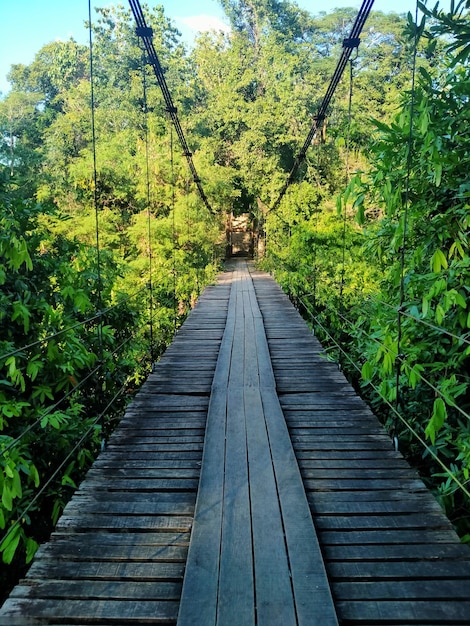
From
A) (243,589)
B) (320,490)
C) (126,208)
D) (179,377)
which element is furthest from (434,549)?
(126,208)

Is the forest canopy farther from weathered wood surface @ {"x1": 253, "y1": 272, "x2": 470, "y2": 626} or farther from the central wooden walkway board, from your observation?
the central wooden walkway board

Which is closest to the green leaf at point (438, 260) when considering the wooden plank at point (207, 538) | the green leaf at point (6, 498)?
the wooden plank at point (207, 538)

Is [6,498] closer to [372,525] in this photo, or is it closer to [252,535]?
[252,535]

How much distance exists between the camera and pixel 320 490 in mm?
1554

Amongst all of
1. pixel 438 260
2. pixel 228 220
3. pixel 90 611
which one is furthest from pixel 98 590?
pixel 228 220

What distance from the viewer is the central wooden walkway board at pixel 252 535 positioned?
1012mm

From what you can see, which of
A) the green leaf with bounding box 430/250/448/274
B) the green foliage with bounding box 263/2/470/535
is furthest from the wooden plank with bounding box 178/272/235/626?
the green leaf with bounding box 430/250/448/274

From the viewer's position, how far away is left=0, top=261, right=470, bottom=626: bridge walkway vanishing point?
40.7 inches

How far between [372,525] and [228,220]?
17410 millimetres

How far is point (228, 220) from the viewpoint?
18234 mm

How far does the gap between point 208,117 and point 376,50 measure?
6.78 metres

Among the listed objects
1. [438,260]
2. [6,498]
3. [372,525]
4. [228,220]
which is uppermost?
[228,220]

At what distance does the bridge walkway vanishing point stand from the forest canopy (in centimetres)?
17

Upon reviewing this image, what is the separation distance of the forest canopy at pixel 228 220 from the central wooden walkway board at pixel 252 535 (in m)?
0.47
